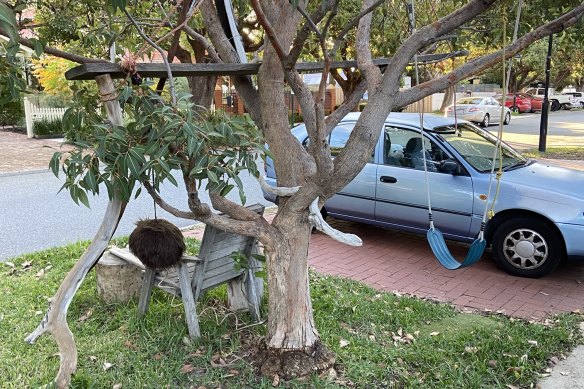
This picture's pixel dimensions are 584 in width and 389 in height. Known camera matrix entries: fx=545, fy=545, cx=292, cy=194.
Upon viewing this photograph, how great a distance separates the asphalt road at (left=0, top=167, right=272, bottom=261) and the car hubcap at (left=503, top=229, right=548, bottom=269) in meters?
4.74

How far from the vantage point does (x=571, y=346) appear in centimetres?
416

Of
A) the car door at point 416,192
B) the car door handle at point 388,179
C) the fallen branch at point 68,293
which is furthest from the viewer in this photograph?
the car door handle at point 388,179

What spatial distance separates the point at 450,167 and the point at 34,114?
1850cm

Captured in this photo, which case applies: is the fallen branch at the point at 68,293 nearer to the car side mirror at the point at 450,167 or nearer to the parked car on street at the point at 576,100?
the car side mirror at the point at 450,167

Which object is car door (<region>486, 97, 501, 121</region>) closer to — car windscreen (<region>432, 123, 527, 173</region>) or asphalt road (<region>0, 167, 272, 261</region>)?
asphalt road (<region>0, 167, 272, 261</region>)

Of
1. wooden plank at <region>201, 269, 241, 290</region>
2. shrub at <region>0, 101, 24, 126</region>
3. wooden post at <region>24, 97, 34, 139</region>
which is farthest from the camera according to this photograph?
shrub at <region>0, 101, 24, 126</region>

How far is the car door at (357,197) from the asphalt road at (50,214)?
2.61 m

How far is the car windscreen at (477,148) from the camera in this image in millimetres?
6383

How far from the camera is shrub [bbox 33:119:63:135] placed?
20.4m

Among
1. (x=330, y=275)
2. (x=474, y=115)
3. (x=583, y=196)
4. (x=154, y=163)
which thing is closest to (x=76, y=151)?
(x=154, y=163)

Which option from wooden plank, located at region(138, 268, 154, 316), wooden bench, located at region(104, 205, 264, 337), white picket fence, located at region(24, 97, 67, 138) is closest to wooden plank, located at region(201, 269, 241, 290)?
wooden bench, located at region(104, 205, 264, 337)

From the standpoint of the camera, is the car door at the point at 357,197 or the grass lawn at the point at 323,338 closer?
the grass lawn at the point at 323,338

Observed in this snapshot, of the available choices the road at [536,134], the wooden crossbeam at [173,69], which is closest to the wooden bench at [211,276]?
the wooden crossbeam at [173,69]

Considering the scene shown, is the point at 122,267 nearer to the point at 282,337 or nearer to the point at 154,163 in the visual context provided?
the point at 282,337
